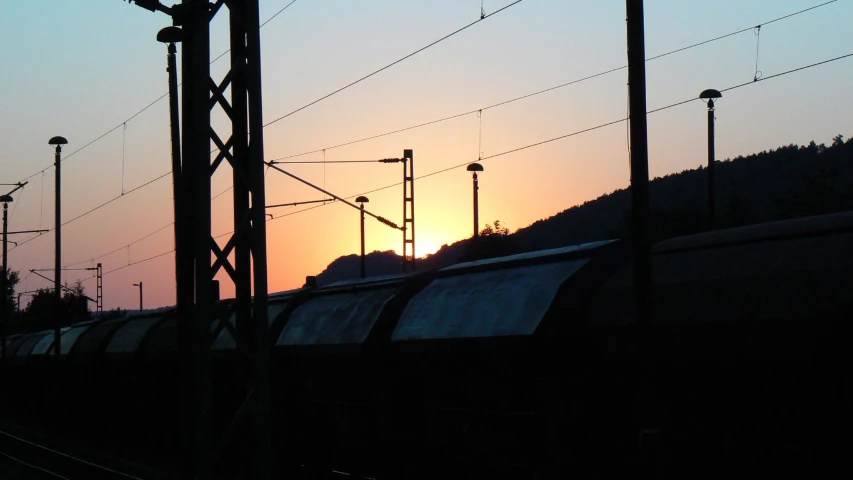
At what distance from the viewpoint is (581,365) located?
11.0 metres

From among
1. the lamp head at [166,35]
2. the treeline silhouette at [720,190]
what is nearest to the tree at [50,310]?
the treeline silhouette at [720,190]

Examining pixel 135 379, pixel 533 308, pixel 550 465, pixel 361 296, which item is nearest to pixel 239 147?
pixel 533 308

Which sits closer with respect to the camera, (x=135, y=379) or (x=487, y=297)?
(x=487, y=297)

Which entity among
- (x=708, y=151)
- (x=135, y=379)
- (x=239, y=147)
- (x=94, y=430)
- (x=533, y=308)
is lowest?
(x=94, y=430)

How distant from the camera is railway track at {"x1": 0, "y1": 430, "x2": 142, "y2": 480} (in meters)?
22.0

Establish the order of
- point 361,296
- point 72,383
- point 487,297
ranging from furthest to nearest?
point 72,383, point 361,296, point 487,297

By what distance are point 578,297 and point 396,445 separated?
4.82m

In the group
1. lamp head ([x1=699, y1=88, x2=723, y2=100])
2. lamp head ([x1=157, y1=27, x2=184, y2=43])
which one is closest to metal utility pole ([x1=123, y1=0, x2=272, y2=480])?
lamp head ([x1=157, y1=27, x2=184, y2=43])

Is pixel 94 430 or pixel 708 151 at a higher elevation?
pixel 708 151

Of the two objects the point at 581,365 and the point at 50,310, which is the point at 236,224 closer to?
the point at 581,365

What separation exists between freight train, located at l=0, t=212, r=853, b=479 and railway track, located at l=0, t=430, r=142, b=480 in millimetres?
4349

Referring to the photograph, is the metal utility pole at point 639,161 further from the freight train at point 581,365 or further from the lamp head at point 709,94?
the lamp head at point 709,94

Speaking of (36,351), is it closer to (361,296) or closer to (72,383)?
(72,383)

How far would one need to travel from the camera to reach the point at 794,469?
7945 millimetres
